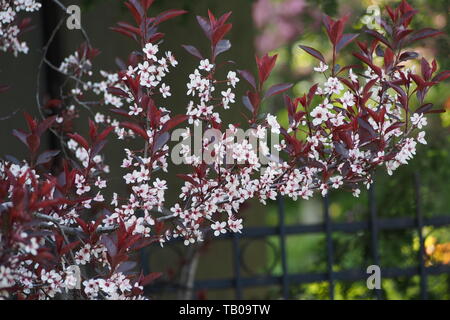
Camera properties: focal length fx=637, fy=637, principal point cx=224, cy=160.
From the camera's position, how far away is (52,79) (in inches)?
130

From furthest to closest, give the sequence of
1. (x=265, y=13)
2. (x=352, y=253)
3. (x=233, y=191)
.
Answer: (x=265, y=13), (x=352, y=253), (x=233, y=191)

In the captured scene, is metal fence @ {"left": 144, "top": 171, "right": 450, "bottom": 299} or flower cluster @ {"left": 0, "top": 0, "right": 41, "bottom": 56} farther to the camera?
metal fence @ {"left": 144, "top": 171, "right": 450, "bottom": 299}

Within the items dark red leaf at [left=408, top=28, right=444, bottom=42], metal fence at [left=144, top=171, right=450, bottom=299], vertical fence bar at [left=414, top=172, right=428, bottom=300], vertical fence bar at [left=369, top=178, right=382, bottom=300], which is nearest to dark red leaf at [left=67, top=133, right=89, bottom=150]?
dark red leaf at [left=408, top=28, right=444, bottom=42]

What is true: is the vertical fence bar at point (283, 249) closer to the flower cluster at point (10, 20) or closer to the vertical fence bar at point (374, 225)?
the vertical fence bar at point (374, 225)

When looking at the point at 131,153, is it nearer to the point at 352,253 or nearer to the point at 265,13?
the point at 352,253

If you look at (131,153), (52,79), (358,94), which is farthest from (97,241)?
(52,79)

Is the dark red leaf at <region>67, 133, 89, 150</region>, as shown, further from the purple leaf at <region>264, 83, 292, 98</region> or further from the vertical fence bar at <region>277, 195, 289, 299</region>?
the vertical fence bar at <region>277, 195, 289, 299</region>

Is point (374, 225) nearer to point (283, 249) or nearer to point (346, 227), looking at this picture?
point (346, 227)

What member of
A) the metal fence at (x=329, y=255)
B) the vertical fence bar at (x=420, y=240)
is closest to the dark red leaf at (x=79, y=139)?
the metal fence at (x=329, y=255)

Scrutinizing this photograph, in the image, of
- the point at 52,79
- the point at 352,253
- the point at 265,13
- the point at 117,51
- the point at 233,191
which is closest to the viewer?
the point at 233,191

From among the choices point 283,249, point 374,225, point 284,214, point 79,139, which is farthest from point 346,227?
point 79,139

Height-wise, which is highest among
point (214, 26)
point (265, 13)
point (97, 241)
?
point (265, 13)

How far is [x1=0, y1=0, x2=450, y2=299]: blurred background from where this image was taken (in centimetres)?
315

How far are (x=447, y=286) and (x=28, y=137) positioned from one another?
106 inches
